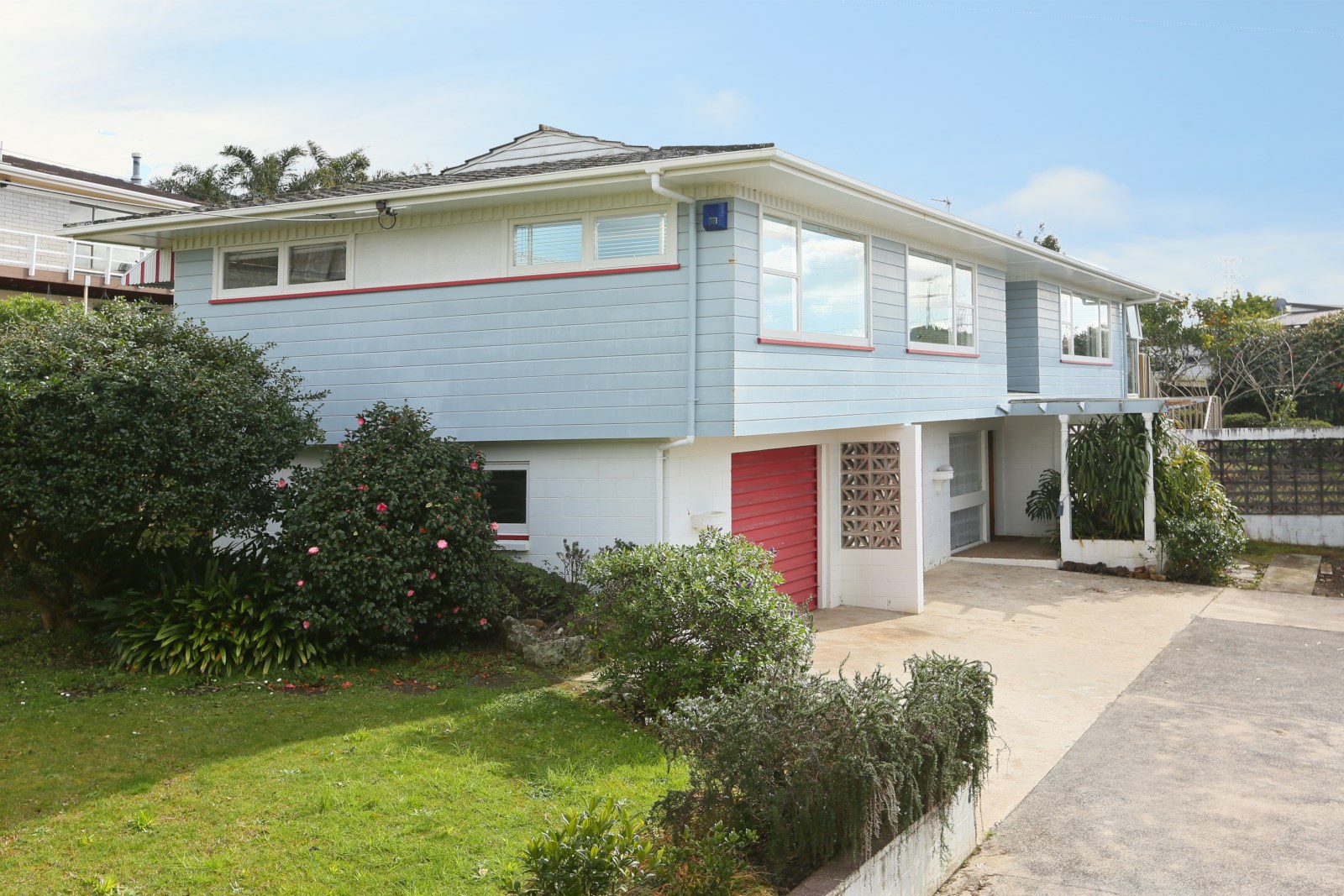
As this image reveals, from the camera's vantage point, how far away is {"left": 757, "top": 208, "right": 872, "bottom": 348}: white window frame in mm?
10383

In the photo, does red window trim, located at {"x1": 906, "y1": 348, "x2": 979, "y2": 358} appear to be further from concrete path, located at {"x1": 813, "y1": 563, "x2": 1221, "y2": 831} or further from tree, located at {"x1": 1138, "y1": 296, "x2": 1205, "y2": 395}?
tree, located at {"x1": 1138, "y1": 296, "x2": 1205, "y2": 395}

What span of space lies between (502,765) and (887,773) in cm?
290

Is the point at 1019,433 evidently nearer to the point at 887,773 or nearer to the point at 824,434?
the point at 824,434

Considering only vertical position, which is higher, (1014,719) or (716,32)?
(716,32)

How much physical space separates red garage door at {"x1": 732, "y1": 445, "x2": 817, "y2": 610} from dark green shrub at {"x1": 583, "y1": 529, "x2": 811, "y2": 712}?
3.86 meters

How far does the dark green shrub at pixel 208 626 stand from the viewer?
8844 mm

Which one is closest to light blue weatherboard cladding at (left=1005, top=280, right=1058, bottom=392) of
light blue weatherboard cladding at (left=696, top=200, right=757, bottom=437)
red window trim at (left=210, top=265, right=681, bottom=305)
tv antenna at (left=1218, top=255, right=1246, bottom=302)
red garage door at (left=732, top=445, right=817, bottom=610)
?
red garage door at (left=732, top=445, right=817, bottom=610)

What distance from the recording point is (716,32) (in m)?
13.3

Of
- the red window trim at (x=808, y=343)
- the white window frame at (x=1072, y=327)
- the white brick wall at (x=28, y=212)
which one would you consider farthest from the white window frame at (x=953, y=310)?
the white brick wall at (x=28, y=212)

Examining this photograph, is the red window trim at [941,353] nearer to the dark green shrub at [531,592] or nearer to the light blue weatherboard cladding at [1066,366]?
the light blue weatherboard cladding at [1066,366]

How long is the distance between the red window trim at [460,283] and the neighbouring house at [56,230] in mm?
10244

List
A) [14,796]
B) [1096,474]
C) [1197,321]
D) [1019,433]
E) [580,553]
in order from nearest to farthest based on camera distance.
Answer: [14,796] < [580,553] < [1096,474] < [1019,433] < [1197,321]

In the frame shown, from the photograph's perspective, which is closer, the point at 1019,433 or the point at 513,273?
the point at 513,273

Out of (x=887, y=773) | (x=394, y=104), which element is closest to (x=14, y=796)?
(x=887, y=773)
